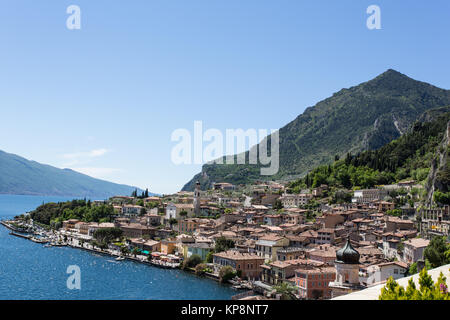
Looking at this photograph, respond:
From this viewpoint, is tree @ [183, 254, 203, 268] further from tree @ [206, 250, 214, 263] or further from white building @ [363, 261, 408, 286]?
white building @ [363, 261, 408, 286]

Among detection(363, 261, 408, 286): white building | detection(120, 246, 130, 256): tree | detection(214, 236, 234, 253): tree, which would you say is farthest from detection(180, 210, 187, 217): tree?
detection(363, 261, 408, 286): white building

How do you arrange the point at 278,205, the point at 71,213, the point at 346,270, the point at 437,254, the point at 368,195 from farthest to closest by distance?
the point at 71,213 < the point at 278,205 < the point at 368,195 < the point at 437,254 < the point at 346,270

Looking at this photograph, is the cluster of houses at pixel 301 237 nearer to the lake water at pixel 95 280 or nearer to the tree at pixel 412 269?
the tree at pixel 412 269

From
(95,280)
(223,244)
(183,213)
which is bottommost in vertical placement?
(95,280)

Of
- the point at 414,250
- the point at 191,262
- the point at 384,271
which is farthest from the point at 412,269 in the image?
the point at 191,262

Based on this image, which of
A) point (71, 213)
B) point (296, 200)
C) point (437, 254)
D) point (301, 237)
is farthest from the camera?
point (71, 213)

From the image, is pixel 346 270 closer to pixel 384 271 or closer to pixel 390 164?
pixel 384 271

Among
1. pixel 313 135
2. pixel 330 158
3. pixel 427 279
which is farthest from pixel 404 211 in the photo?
pixel 313 135
